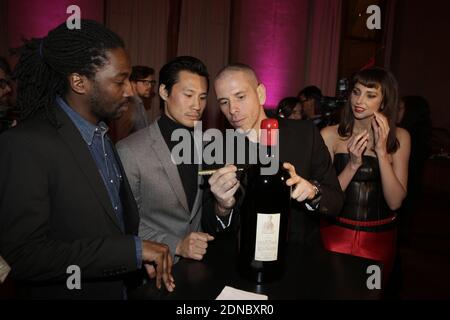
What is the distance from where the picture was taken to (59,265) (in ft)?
3.52

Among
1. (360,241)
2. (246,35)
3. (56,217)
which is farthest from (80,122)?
(246,35)

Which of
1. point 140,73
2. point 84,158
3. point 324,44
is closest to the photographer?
point 84,158

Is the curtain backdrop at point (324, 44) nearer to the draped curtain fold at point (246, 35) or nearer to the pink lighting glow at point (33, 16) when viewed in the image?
the draped curtain fold at point (246, 35)

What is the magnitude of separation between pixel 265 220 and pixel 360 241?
1297mm

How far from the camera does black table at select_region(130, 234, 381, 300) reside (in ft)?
3.44

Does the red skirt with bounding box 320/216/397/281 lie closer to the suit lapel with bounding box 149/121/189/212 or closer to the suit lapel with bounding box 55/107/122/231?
the suit lapel with bounding box 149/121/189/212

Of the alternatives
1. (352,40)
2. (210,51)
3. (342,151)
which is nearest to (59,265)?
(342,151)

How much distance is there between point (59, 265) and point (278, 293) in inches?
25.7

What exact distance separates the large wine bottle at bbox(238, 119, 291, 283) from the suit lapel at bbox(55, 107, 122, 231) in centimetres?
48

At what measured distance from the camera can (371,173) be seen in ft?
7.28

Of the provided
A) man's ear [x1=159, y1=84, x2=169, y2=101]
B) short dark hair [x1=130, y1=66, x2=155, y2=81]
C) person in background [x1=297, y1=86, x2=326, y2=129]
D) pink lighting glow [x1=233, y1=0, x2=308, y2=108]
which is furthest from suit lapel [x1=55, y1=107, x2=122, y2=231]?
pink lighting glow [x1=233, y1=0, x2=308, y2=108]

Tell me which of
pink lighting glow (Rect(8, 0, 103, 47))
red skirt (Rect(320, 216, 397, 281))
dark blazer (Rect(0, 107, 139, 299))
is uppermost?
pink lighting glow (Rect(8, 0, 103, 47))

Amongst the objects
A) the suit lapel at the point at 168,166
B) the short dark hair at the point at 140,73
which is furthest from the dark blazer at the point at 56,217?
the short dark hair at the point at 140,73

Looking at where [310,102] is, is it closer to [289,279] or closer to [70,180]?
[289,279]
